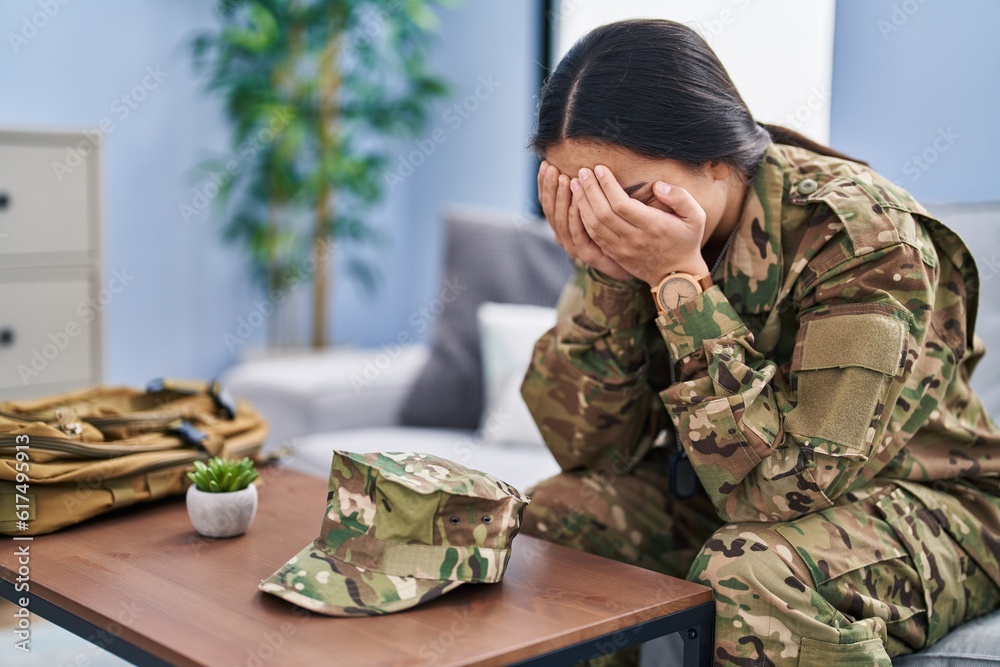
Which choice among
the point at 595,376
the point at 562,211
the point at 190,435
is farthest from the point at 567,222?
the point at 190,435

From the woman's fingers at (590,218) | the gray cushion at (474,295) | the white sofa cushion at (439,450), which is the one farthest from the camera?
the gray cushion at (474,295)

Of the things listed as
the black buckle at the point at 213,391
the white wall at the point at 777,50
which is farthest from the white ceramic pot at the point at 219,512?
the white wall at the point at 777,50

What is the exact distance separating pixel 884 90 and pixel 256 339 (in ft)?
7.30

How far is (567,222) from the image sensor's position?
4.02 feet

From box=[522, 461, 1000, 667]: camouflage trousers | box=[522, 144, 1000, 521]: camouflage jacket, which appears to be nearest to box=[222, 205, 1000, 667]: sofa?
box=[522, 461, 1000, 667]: camouflage trousers

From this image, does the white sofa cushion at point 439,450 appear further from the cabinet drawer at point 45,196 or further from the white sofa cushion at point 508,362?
the cabinet drawer at point 45,196

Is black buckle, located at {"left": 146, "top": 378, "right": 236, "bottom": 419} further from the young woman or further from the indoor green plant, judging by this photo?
the indoor green plant

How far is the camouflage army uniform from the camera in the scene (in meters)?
1.09

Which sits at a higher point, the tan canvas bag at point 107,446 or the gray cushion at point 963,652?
the tan canvas bag at point 107,446

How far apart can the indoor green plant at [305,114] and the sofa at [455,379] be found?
0.85m

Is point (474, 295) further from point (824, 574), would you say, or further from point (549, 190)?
point (824, 574)

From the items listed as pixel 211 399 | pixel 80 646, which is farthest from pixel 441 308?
pixel 80 646

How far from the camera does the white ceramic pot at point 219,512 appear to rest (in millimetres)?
1196

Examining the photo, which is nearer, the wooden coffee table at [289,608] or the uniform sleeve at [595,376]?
the wooden coffee table at [289,608]
